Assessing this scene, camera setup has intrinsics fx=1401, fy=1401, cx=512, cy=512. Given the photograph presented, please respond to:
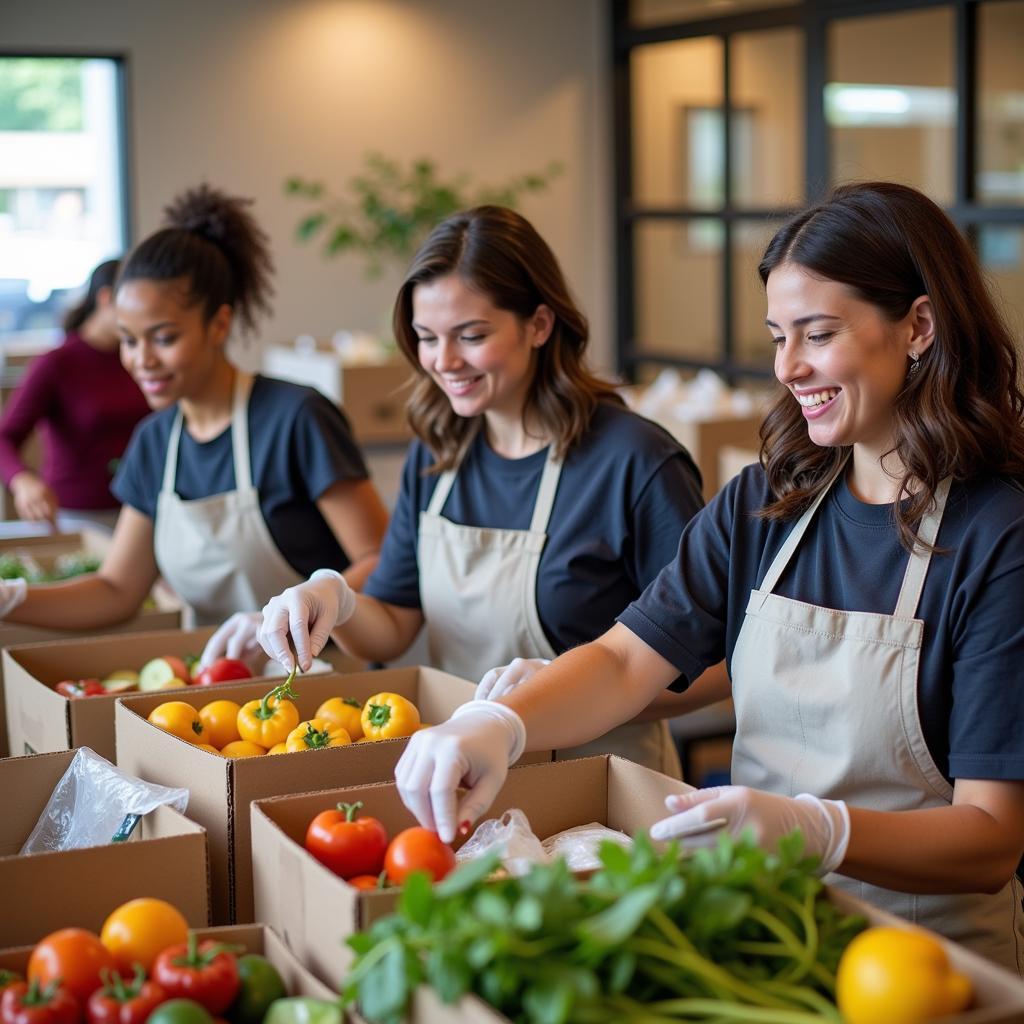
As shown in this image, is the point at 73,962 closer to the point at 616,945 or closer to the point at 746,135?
the point at 616,945

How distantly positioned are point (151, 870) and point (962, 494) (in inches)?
35.4

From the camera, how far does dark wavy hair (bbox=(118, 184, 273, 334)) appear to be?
2.42 m

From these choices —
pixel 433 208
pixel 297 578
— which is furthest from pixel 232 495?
pixel 433 208

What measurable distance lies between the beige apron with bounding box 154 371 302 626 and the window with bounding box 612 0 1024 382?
3625 millimetres

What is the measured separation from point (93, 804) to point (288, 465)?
962mm

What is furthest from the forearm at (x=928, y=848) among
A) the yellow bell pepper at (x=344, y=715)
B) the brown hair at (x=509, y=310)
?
the brown hair at (x=509, y=310)

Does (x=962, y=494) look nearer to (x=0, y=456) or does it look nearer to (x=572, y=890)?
(x=572, y=890)

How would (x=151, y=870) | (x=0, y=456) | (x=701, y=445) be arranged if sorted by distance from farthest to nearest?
(x=701, y=445)
(x=0, y=456)
(x=151, y=870)

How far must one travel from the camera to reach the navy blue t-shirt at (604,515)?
1979mm

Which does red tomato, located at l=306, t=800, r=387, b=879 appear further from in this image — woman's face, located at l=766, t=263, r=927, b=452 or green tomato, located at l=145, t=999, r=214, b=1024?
woman's face, located at l=766, t=263, r=927, b=452

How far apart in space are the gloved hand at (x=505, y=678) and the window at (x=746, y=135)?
415 centimetres

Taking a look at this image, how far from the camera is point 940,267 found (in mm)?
1444

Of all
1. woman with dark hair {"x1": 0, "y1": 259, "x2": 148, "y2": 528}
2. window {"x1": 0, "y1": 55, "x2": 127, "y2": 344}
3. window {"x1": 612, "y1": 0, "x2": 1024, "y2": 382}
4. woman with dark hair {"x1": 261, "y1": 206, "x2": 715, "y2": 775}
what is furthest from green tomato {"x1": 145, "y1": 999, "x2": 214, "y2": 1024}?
window {"x1": 0, "y1": 55, "x2": 127, "y2": 344}

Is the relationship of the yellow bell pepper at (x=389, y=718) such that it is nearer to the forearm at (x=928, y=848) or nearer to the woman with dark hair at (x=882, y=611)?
the woman with dark hair at (x=882, y=611)
